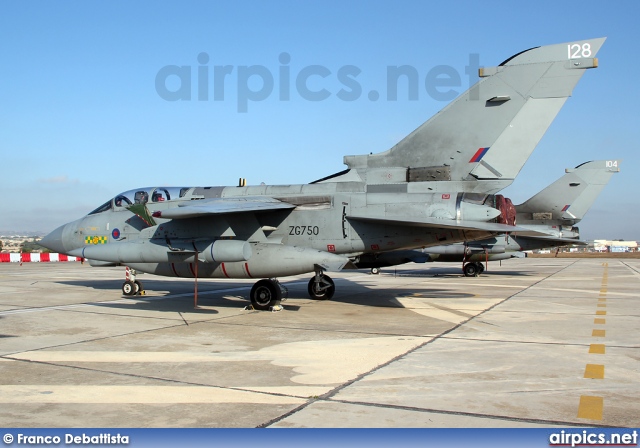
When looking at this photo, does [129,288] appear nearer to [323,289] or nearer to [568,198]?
[323,289]

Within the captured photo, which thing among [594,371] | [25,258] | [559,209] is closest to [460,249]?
[559,209]

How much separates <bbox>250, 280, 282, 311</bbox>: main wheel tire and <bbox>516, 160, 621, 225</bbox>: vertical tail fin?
1860 cm

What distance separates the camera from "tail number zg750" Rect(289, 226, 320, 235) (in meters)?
12.1

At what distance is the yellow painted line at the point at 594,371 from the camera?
605 cm

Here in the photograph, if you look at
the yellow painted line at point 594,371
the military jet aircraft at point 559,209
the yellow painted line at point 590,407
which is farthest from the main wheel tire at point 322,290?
the military jet aircraft at point 559,209

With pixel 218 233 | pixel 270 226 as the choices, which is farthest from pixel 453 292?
pixel 218 233

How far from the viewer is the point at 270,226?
12297 mm

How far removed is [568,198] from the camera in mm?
27016

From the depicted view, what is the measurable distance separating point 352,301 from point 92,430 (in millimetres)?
10285

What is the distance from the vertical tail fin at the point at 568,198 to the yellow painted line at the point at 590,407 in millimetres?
23406

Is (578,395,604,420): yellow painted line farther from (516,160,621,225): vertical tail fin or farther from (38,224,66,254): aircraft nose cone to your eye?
(516,160,621,225): vertical tail fin

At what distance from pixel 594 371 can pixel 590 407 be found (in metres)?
1.63

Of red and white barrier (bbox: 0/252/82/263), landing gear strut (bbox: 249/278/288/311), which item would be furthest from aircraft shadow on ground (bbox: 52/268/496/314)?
red and white barrier (bbox: 0/252/82/263)

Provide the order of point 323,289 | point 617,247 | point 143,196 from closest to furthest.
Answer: point 143,196
point 323,289
point 617,247
